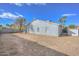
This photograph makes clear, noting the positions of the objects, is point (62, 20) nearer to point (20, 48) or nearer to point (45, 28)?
point (45, 28)

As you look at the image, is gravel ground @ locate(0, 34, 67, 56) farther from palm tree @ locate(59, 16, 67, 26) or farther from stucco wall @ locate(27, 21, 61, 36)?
palm tree @ locate(59, 16, 67, 26)

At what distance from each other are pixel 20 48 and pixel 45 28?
31 centimetres

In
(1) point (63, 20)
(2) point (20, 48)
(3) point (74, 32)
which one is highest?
(1) point (63, 20)

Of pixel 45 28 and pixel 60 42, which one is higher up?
pixel 45 28

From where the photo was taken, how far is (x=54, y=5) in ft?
10.3

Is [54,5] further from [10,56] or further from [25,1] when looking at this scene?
[10,56]

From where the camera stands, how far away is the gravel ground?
10.2 ft

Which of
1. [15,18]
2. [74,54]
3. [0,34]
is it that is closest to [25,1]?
[15,18]

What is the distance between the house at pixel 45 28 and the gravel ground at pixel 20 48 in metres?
0.13

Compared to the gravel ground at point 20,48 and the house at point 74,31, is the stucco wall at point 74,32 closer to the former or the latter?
the house at point 74,31

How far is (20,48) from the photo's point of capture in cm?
313

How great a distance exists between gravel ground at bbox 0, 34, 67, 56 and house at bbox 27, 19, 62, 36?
0.13 metres

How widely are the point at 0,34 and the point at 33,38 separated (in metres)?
0.32

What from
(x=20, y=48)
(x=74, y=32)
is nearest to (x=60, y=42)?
(x=74, y=32)
